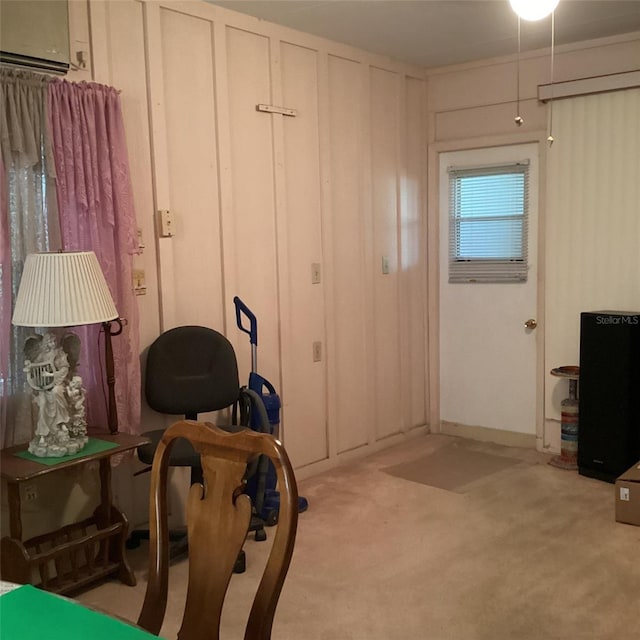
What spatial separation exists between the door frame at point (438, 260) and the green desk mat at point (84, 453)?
2985 millimetres

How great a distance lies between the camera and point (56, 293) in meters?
2.63

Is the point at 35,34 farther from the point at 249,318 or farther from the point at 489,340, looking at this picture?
the point at 489,340

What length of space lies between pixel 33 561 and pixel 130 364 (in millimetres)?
939

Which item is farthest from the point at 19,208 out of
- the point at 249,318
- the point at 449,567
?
the point at 449,567

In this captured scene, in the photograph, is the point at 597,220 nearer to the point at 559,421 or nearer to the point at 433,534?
the point at 559,421

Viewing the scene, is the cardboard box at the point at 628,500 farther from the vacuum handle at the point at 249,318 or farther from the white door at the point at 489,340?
the vacuum handle at the point at 249,318

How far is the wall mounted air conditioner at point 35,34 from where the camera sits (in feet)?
9.13

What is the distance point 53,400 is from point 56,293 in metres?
0.43

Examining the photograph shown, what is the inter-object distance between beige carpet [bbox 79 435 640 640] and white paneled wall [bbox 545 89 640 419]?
1.10m

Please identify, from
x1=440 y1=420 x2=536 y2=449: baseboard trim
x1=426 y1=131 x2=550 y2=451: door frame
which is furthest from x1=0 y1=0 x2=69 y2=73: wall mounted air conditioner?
x1=440 y1=420 x2=536 y2=449: baseboard trim

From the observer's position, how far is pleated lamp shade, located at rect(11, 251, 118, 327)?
8.59 ft

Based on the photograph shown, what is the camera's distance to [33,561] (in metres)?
2.66

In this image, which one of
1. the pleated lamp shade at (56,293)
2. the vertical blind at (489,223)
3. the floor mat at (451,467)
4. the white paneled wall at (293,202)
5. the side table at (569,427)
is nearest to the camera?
the pleated lamp shade at (56,293)

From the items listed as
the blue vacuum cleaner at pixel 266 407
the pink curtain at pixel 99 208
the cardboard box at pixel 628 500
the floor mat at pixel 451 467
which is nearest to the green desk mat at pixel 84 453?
the pink curtain at pixel 99 208
